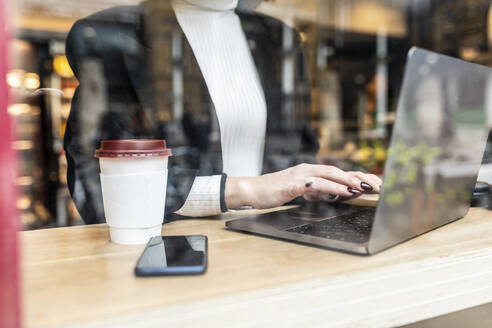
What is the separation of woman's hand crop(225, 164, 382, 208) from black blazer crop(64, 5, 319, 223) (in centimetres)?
10

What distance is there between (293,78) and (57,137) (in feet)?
9.49

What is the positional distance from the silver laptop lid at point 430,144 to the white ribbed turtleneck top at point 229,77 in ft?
2.16

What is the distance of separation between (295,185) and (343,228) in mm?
149

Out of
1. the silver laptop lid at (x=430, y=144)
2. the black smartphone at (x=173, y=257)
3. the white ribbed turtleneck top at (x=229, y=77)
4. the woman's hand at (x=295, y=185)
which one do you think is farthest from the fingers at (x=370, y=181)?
the white ribbed turtleneck top at (x=229, y=77)

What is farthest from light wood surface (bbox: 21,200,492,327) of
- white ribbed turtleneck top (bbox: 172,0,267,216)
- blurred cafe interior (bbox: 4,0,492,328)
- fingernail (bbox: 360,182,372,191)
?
white ribbed turtleneck top (bbox: 172,0,267,216)

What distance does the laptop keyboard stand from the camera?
63 centimetres

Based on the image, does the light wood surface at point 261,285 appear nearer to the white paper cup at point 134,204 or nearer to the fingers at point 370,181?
the white paper cup at point 134,204

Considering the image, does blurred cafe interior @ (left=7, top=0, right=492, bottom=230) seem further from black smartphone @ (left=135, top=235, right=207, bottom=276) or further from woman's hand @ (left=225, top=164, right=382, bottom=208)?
black smartphone @ (left=135, top=235, right=207, bottom=276)

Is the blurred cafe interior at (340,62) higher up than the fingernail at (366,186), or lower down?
higher up

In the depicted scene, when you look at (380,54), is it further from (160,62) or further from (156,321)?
(156,321)

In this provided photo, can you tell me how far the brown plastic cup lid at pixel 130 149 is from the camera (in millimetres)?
606

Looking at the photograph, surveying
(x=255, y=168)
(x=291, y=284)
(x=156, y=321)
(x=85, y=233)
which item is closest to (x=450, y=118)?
(x=291, y=284)

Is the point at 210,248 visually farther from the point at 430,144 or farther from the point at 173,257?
the point at 430,144

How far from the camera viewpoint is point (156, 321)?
409mm
